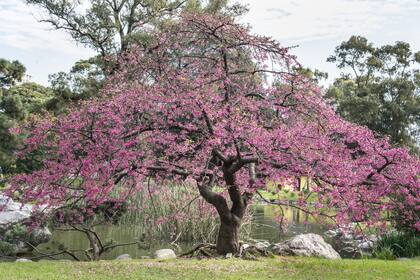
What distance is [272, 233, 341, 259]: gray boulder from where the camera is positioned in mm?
8875

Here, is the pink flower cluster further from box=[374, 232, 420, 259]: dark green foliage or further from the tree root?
box=[374, 232, 420, 259]: dark green foliage

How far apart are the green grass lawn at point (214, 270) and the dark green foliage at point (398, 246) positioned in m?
2.01

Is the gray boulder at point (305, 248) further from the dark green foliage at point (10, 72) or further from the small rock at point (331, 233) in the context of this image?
the dark green foliage at point (10, 72)

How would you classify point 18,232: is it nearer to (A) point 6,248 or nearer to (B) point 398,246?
(A) point 6,248

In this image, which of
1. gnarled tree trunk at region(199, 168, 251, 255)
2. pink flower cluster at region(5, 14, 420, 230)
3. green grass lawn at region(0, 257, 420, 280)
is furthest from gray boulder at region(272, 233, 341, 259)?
pink flower cluster at region(5, 14, 420, 230)

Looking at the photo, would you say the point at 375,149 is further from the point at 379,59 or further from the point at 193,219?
the point at 379,59

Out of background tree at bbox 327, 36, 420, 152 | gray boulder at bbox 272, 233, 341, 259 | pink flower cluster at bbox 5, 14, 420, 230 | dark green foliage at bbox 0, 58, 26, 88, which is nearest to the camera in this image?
pink flower cluster at bbox 5, 14, 420, 230

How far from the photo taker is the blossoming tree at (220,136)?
20.4 feet

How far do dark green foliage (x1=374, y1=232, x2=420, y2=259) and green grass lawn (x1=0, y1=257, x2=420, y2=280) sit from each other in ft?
6.61

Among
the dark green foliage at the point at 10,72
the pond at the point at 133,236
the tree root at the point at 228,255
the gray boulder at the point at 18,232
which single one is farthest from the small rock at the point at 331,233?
the dark green foliage at the point at 10,72

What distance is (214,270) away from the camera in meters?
6.19

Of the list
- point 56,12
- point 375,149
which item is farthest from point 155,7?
point 375,149

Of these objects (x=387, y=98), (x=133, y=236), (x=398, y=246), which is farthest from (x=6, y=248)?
(x=387, y=98)

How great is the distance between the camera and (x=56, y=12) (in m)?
19.4
